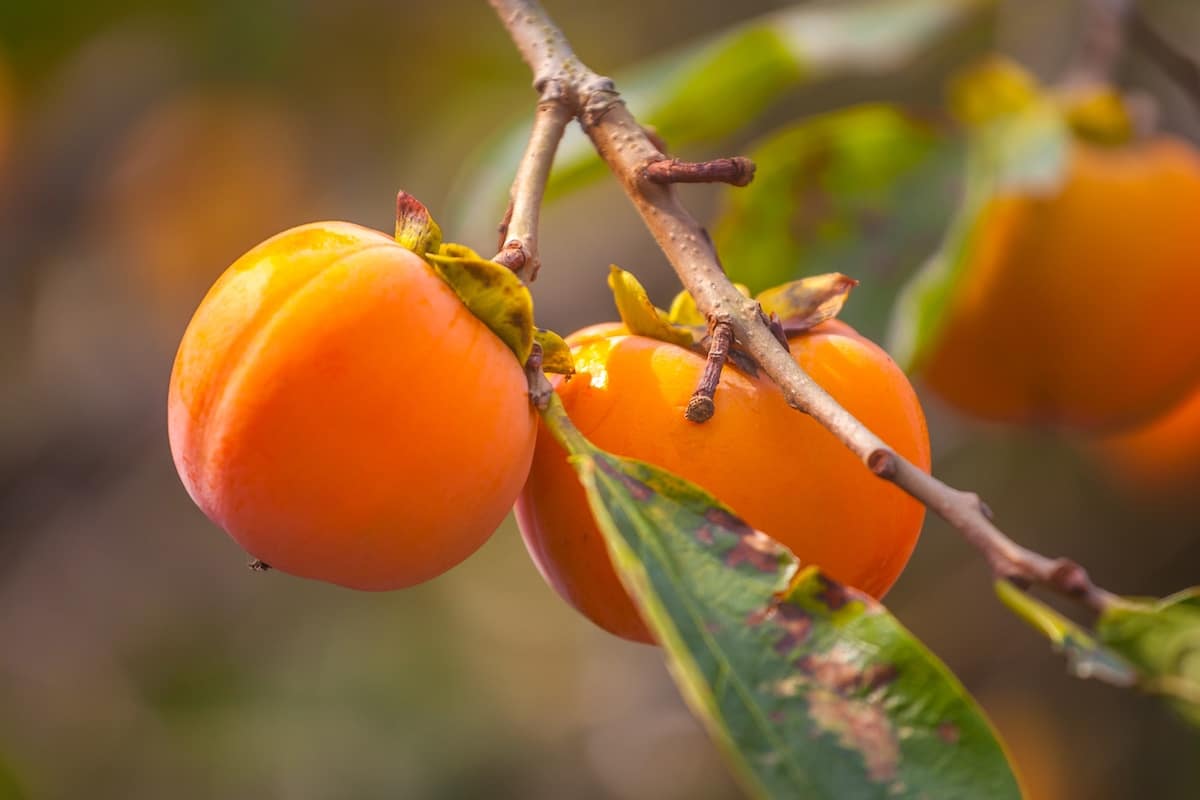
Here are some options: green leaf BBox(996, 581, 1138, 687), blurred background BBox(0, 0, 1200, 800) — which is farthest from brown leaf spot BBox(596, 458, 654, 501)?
blurred background BBox(0, 0, 1200, 800)

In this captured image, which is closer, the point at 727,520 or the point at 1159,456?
the point at 727,520

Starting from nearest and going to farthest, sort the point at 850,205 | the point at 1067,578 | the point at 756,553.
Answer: the point at 1067,578 → the point at 756,553 → the point at 850,205

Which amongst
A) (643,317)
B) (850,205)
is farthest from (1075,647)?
(850,205)

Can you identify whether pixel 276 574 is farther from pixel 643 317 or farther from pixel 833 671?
pixel 833 671

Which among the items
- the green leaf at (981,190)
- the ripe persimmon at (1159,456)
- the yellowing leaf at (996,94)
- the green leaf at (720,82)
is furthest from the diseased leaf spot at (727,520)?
the ripe persimmon at (1159,456)

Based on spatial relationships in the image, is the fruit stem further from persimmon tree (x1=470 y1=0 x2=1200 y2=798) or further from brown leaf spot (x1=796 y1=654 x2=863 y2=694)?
brown leaf spot (x1=796 y1=654 x2=863 y2=694)

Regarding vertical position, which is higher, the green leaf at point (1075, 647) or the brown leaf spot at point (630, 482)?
the brown leaf spot at point (630, 482)

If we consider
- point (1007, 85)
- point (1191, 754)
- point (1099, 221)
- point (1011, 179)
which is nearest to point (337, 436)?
Answer: point (1011, 179)

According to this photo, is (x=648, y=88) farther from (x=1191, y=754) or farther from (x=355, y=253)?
(x=1191, y=754)

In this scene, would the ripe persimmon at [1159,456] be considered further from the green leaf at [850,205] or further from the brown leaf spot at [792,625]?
the brown leaf spot at [792,625]
